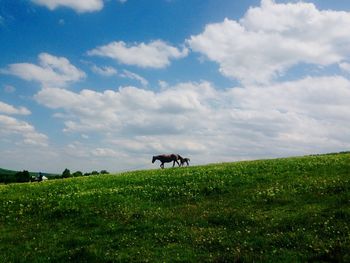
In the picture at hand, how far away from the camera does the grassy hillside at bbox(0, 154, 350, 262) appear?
2059cm

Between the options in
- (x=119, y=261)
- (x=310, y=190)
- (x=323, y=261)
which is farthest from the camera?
(x=310, y=190)

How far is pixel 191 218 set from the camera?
26.8m

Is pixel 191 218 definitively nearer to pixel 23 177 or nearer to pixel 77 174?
pixel 77 174

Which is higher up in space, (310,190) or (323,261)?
(310,190)

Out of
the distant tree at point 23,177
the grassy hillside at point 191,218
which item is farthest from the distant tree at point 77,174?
the grassy hillside at point 191,218

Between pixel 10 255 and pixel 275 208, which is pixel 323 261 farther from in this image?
pixel 10 255

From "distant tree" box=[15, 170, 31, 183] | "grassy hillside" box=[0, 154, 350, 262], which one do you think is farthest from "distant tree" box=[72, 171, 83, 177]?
"grassy hillside" box=[0, 154, 350, 262]

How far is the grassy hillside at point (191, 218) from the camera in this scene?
20.6m

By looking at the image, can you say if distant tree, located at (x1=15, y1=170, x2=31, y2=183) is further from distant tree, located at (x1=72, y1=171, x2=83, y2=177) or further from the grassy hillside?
the grassy hillside

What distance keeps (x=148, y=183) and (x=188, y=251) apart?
19610mm

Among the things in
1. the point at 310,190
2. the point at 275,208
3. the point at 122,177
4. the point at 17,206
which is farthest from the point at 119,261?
the point at 122,177

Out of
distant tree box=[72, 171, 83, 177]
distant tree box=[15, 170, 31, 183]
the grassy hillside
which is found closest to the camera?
the grassy hillside

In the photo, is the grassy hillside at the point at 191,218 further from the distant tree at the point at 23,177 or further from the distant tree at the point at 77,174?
the distant tree at the point at 23,177

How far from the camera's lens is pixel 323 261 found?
1783cm
